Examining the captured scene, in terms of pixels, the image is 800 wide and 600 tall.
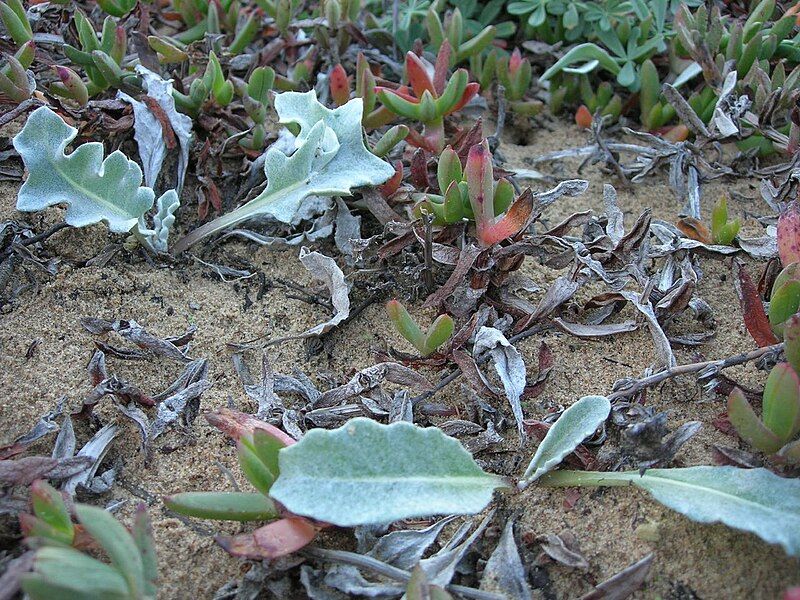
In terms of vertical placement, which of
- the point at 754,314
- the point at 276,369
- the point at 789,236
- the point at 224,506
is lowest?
the point at 276,369

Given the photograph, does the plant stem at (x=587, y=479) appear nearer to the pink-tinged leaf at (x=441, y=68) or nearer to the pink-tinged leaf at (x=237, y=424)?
the pink-tinged leaf at (x=237, y=424)

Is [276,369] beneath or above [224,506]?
beneath

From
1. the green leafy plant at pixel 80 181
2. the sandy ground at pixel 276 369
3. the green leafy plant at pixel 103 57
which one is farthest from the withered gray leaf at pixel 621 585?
the green leafy plant at pixel 103 57

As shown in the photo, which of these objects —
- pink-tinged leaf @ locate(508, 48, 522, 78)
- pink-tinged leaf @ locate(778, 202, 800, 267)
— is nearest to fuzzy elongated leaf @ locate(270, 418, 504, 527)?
pink-tinged leaf @ locate(778, 202, 800, 267)

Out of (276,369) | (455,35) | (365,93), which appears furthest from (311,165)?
(455,35)

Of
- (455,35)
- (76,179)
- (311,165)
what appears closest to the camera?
(76,179)

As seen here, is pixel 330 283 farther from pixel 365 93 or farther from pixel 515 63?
pixel 515 63
